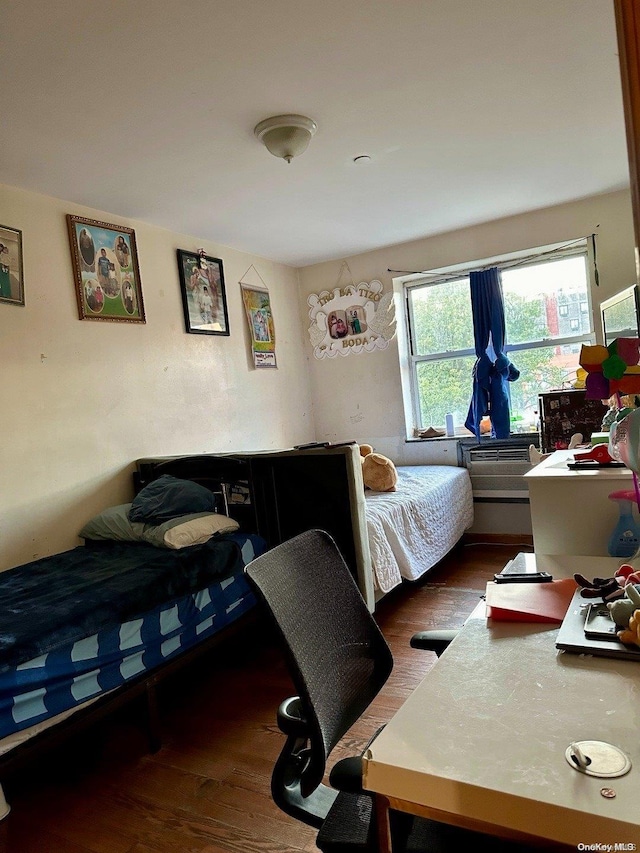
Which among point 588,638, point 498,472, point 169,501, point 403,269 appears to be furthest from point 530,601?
point 403,269

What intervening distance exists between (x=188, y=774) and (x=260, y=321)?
124 inches

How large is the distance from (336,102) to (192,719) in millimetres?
2586

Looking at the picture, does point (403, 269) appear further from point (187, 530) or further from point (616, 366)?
point (616, 366)

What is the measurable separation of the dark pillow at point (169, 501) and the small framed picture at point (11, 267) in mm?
1126

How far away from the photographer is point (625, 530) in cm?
153

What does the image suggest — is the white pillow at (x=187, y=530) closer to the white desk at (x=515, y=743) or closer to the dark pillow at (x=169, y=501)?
the dark pillow at (x=169, y=501)

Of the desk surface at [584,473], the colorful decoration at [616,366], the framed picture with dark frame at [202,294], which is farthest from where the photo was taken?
the framed picture with dark frame at [202,294]


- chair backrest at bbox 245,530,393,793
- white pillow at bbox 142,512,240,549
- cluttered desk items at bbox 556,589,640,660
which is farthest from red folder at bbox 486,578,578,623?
white pillow at bbox 142,512,240,549

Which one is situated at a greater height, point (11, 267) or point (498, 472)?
point (11, 267)

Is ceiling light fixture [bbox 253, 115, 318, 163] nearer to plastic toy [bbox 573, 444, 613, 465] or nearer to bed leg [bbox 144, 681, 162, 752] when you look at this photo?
plastic toy [bbox 573, 444, 613, 465]

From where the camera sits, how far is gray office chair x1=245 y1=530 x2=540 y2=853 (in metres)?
0.94

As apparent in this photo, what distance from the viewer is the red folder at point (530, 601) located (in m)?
1.11

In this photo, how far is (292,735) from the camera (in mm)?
1152

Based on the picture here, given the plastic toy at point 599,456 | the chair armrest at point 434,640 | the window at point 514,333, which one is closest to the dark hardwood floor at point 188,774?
the chair armrest at point 434,640
